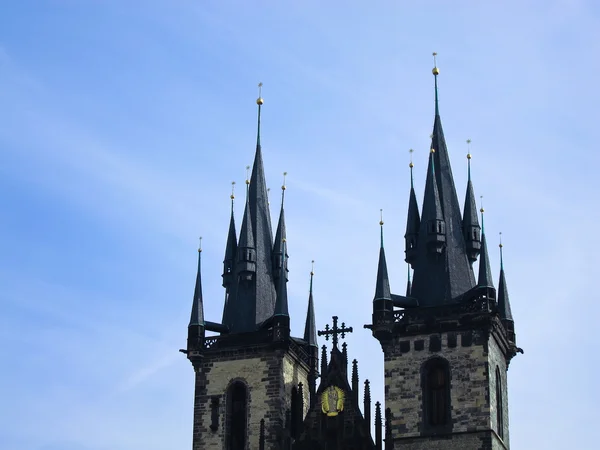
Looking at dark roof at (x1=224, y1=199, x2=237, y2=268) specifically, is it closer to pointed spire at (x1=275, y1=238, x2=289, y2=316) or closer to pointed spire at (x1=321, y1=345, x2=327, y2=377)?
pointed spire at (x1=275, y1=238, x2=289, y2=316)

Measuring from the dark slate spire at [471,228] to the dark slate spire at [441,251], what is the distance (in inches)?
8.8

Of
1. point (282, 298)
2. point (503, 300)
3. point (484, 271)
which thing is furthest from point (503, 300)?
point (282, 298)

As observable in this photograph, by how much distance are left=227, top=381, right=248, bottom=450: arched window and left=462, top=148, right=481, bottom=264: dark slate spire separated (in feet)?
30.7

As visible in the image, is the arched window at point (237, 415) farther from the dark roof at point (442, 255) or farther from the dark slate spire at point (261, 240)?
the dark roof at point (442, 255)

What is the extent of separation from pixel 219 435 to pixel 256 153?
12035 millimetres

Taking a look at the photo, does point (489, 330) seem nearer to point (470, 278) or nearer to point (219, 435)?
point (470, 278)

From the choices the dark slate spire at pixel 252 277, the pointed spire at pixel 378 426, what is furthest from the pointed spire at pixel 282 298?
the pointed spire at pixel 378 426

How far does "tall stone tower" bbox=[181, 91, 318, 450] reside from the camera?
49.4m

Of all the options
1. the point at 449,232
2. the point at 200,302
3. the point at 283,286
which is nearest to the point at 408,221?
the point at 449,232

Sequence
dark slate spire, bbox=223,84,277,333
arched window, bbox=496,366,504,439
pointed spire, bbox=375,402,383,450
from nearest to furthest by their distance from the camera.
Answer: arched window, bbox=496,366,504,439, pointed spire, bbox=375,402,383,450, dark slate spire, bbox=223,84,277,333

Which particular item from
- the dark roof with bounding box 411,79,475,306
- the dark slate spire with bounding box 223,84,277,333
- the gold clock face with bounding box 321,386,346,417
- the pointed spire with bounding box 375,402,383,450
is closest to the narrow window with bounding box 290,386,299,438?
the gold clock face with bounding box 321,386,346,417

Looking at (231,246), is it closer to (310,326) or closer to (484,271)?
(310,326)

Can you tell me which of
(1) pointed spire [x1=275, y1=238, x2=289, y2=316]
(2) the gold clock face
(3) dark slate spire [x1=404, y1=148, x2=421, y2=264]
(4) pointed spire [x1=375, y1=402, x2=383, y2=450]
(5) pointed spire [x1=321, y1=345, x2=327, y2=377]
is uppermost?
(3) dark slate spire [x1=404, y1=148, x2=421, y2=264]

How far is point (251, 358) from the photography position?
1976 inches
